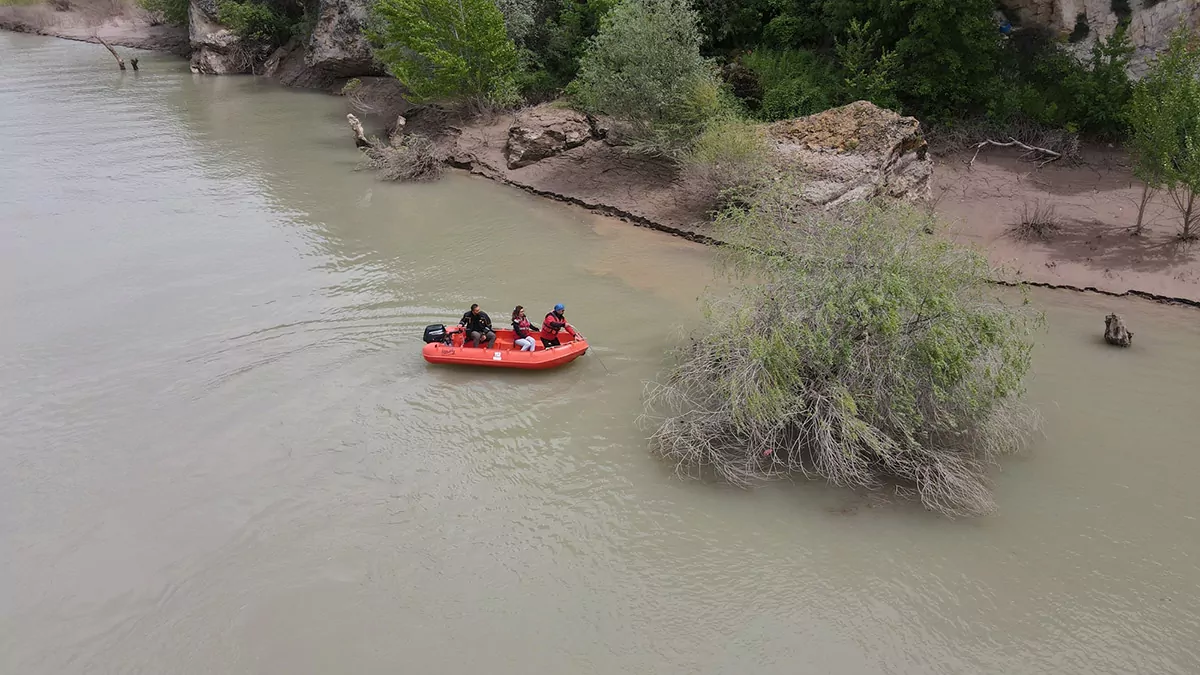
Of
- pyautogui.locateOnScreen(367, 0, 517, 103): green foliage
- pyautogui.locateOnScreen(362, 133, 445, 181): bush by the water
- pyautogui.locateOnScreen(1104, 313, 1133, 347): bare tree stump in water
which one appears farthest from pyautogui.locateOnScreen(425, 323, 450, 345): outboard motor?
pyautogui.locateOnScreen(367, 0, 517, 103): green foliage

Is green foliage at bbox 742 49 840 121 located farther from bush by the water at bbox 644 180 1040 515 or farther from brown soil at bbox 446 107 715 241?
bush by the water at bbox 644 180 1040 515

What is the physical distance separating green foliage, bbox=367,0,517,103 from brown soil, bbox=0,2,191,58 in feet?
103

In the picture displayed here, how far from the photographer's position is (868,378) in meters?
9.96

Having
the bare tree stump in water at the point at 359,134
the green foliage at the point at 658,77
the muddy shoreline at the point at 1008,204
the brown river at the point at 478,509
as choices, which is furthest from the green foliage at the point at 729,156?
the bare tree stump in water at the point at 359,134

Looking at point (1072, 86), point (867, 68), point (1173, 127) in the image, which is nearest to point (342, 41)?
point (867, 68)

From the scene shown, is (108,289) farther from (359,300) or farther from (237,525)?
(237,525)

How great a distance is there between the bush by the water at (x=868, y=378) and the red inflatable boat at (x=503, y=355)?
2294 millimetres

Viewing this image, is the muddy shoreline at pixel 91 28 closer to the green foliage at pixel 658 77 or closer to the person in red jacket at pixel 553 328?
the green foliage at pixel 658 77

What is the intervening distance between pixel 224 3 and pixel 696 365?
33.8 meters

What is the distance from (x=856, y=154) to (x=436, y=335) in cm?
1044

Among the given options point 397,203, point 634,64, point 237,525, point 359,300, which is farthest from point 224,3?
point 237,525

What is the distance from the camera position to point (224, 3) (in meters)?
35.3

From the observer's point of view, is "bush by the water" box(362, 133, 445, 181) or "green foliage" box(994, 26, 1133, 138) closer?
"green foliage" box(994, 26, 1133, 138)

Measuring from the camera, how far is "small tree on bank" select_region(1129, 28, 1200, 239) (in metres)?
14.1
